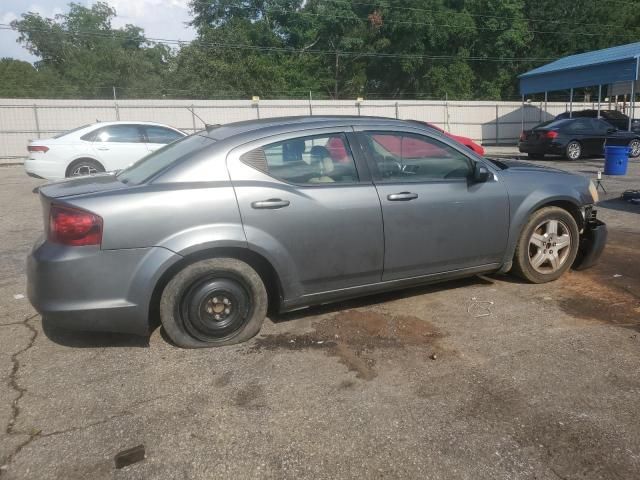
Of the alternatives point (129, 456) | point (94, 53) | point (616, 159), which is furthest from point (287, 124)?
point (94, 53)

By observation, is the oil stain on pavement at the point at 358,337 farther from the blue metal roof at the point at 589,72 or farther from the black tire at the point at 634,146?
the blue metal roof at the point at 589,72

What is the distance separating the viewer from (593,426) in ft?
9.23

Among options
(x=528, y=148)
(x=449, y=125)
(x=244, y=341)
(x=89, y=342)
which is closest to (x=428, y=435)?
(x=244, y=341)

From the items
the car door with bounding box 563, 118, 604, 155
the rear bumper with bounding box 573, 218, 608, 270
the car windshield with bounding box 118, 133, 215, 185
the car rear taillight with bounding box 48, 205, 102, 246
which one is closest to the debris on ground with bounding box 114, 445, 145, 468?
the car rear taillight with bounding box 48, 205, 102, 246

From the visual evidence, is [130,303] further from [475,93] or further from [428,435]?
[475,93]

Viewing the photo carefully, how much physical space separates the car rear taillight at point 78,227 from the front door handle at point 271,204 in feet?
3.29

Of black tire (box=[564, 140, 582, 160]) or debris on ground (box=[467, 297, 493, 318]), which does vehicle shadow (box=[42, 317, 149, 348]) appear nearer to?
debris on ground (box=[467, 297, 493, 318])

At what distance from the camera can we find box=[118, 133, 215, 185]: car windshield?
3.84 meters

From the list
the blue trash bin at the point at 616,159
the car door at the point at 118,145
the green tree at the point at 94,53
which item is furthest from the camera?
the green tree at the point at 94,53

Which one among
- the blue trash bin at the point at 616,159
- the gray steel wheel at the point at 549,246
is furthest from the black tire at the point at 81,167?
the blue trash bin at the point at 616,159

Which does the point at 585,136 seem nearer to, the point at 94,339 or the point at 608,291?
the point at 608,291

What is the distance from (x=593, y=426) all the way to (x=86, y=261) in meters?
3.03

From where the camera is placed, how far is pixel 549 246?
4938 millimetres

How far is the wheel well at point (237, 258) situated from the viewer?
3648 mm
